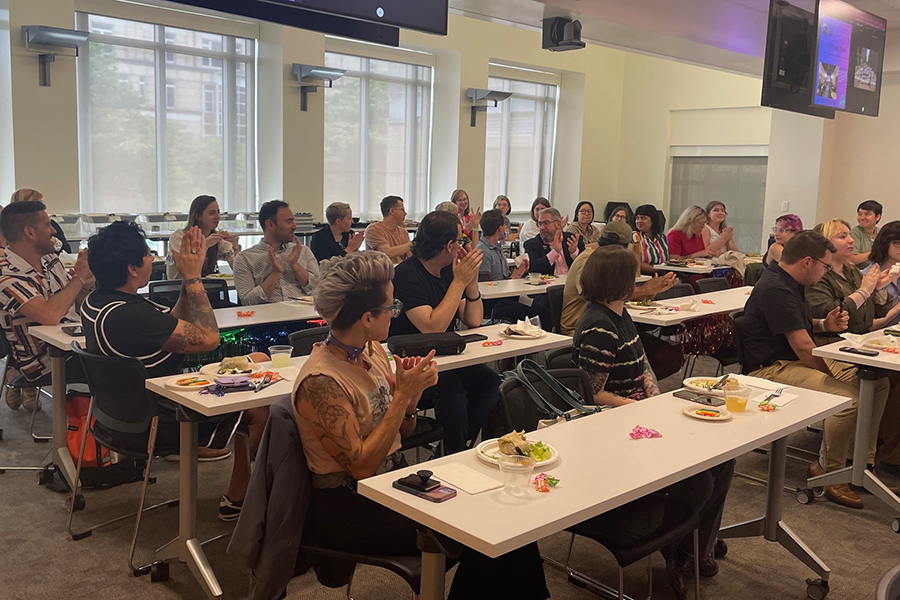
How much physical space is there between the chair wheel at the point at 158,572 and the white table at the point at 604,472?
1.45 m

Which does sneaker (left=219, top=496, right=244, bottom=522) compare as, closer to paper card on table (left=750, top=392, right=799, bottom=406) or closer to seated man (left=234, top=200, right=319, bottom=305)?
seated man (left=234, top=200, right=319, bottom=305)

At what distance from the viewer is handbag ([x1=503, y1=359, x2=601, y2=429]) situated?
2.99 meters

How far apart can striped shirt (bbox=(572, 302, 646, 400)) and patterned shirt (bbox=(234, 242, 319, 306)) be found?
8.89 ft

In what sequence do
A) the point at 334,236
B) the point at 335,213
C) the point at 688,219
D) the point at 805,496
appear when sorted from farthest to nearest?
the point at 688,219, the point at 334,236, the point at 335,213, the point at 805,496

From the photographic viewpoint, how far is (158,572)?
3.14 meters

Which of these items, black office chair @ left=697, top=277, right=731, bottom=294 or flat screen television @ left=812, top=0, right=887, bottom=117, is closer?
flat screen television @ left=812, top=0, right=887, bottom=117

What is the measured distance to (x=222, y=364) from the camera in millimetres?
3305

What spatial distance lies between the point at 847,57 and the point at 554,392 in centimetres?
506

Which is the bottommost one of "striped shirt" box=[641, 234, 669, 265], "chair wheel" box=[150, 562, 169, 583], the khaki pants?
"chair wheel" box=[150, 562, 169, 583]

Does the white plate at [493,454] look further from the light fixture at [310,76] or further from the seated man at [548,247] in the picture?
the light fixture at [310,76]

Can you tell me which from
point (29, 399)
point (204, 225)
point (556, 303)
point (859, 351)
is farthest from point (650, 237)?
point (29, 399)

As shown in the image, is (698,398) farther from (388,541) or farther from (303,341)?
(303,341)

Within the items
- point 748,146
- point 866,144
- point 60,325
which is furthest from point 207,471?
point 748,146

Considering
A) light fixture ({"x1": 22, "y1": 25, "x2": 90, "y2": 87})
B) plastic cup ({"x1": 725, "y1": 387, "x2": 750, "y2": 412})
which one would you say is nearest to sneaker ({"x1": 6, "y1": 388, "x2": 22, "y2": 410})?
light fixture ({"x1": 22, "y1": 25, "x2": 90, "y2": 87})
